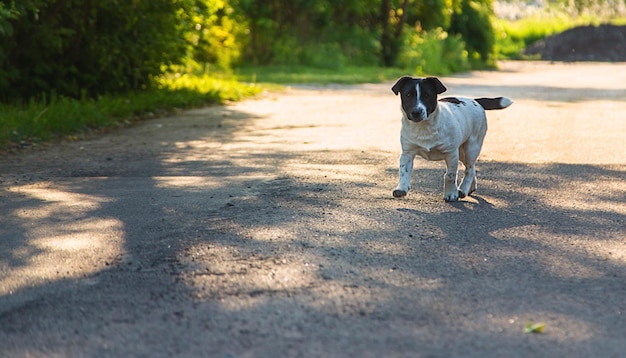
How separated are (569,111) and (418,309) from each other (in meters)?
12.0

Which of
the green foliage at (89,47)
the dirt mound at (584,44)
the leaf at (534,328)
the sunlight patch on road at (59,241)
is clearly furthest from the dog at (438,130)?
the dirt mound at (584,44)

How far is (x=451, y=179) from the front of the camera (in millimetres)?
7191

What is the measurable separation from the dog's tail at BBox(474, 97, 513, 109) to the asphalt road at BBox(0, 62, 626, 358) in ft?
2.18

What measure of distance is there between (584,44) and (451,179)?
5633 cm

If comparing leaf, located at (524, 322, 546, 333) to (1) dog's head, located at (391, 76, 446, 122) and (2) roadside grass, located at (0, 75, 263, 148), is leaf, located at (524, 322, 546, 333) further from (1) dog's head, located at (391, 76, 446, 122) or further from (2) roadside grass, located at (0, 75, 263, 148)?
(2) roadside grass, located at (0, 75, 263, 148)

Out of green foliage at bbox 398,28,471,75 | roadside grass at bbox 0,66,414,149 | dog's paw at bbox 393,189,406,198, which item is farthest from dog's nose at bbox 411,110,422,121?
green foliage at bbox 398,28,471,75

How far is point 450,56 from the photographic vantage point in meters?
35.5

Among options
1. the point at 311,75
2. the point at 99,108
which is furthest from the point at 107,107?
the point at 311,75

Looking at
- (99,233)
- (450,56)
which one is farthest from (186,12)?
(450,56)

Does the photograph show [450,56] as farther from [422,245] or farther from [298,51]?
[422,245]

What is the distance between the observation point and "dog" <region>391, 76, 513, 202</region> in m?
6.82

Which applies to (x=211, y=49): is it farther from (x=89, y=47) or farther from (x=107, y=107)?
(x=107, y=107)

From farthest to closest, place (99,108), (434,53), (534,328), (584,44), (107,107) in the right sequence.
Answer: (584,44), (434,53), (107,107), (99,108), (534,328)

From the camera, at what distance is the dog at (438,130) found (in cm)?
682
